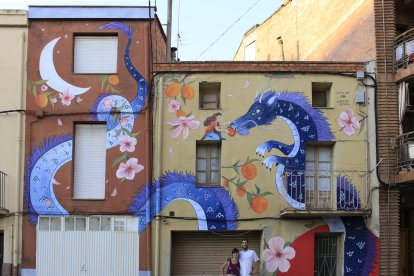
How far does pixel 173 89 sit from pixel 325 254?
6012 millimetres

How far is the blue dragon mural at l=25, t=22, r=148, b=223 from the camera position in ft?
55.0

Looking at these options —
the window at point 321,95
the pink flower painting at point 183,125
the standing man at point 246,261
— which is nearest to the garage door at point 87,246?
the pink flower painting at point 183,125

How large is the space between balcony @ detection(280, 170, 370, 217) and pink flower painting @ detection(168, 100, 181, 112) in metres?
3.40

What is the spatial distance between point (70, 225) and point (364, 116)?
8.38m

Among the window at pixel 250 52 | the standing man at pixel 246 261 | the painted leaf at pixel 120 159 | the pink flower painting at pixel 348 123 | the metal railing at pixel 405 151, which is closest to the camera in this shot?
the standing man at pixel 246 261

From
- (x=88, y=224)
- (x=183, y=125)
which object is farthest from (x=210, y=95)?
(x=88, y=224)

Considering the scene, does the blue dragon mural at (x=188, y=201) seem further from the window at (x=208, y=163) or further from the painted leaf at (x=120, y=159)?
the painted leaf at (x=120, y=159)

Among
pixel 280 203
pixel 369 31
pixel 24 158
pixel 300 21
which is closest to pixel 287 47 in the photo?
pixel 300 21

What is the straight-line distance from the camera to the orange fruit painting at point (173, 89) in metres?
17.2

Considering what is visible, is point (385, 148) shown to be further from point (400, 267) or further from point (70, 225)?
point (70, 225)

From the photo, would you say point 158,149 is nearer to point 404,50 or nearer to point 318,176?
point 318,176

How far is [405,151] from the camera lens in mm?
16594

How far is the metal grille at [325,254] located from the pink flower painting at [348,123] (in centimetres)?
283

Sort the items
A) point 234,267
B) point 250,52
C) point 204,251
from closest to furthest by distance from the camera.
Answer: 1. point 234,267
2. point 204,251
3. point 250,52
